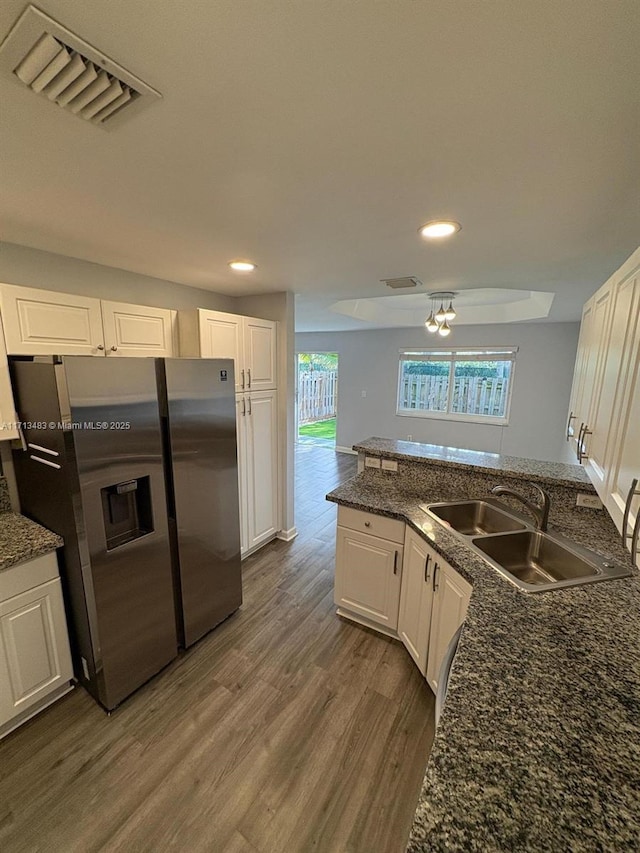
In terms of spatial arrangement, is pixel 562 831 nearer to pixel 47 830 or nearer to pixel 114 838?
pixel 114 838

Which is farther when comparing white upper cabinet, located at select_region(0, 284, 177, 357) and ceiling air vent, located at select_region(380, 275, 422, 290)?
ceiling air vent, located at select_region(380, 275, 422, 290)

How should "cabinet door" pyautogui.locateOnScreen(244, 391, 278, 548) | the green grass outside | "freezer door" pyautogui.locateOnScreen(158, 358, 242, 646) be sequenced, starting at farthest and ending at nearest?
the green grass outside < "cabinet door" pyautogui.locateOnScreen(244, 391, 278, 548) < "freezer door" pyautogui.locateOnScreen(158, 358, 242, 646)

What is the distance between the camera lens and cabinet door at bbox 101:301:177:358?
6.47ft

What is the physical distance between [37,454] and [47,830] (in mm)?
1466

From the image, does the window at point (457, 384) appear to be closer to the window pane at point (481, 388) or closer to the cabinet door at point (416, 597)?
the window pane at point (481, 388)

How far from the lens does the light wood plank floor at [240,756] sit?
4.13 ft

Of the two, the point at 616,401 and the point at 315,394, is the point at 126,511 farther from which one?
the point at 315,394

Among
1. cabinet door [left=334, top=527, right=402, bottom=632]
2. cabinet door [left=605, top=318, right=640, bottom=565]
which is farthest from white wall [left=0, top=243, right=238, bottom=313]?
cabinet door [left=605, top=318, right=640, bottom=565]

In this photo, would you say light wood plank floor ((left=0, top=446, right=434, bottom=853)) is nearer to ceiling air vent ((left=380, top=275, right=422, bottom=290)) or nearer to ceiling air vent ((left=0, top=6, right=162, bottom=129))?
ceiling air vent ((left=0, top=6, right=162, bottom=129))

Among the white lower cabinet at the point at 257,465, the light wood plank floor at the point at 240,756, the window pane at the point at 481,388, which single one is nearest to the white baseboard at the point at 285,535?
the white lower cabinet at the point at 257,465

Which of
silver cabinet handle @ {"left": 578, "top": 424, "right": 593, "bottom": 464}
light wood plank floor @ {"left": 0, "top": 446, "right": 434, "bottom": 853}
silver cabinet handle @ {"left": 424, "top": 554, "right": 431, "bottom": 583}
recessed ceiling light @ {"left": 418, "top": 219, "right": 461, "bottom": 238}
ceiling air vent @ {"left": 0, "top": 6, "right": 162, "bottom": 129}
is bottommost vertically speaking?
light wood plank floor @ {"left": 0, "top": 446, "right": 434, "bottom": 853}

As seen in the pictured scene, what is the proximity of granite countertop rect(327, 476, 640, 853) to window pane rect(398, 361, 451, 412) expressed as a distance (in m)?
4.96

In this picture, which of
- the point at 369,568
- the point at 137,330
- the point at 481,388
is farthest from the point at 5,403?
the point at 481,388

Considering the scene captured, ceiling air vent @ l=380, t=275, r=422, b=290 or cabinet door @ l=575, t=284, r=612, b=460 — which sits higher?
ceiling air vent @ l=380, t=275, r=422, b=290
